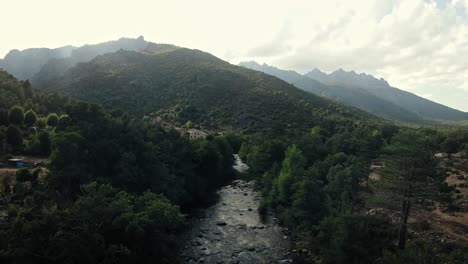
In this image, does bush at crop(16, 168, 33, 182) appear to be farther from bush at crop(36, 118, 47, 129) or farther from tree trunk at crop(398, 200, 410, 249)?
tree trunk at crop(398, 200, 410, 249)

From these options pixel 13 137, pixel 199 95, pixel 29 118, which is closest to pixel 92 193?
pixel 13 137

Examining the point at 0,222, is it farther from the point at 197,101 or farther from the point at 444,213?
the point at 197,101

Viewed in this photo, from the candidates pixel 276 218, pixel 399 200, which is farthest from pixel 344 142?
pixel 399 200

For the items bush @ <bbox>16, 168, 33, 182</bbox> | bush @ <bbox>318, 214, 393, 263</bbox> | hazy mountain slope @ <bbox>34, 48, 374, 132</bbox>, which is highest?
hazy mountain slope @ <bbox>34, 48, 374, 132</bbox>

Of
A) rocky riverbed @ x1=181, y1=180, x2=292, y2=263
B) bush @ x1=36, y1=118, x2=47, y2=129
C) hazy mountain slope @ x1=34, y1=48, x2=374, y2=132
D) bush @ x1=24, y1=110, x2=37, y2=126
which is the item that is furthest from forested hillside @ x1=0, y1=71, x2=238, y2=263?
hazy mountain slope @ x1=34, y1=48, x2=374, y2=132

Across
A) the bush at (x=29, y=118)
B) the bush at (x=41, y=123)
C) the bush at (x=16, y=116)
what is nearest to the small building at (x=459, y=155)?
the bush at (x=41, y=123)

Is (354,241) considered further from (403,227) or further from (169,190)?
(169,190)

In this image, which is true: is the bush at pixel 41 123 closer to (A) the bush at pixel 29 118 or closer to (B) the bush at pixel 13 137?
(A) the bush at pixel 29 118
